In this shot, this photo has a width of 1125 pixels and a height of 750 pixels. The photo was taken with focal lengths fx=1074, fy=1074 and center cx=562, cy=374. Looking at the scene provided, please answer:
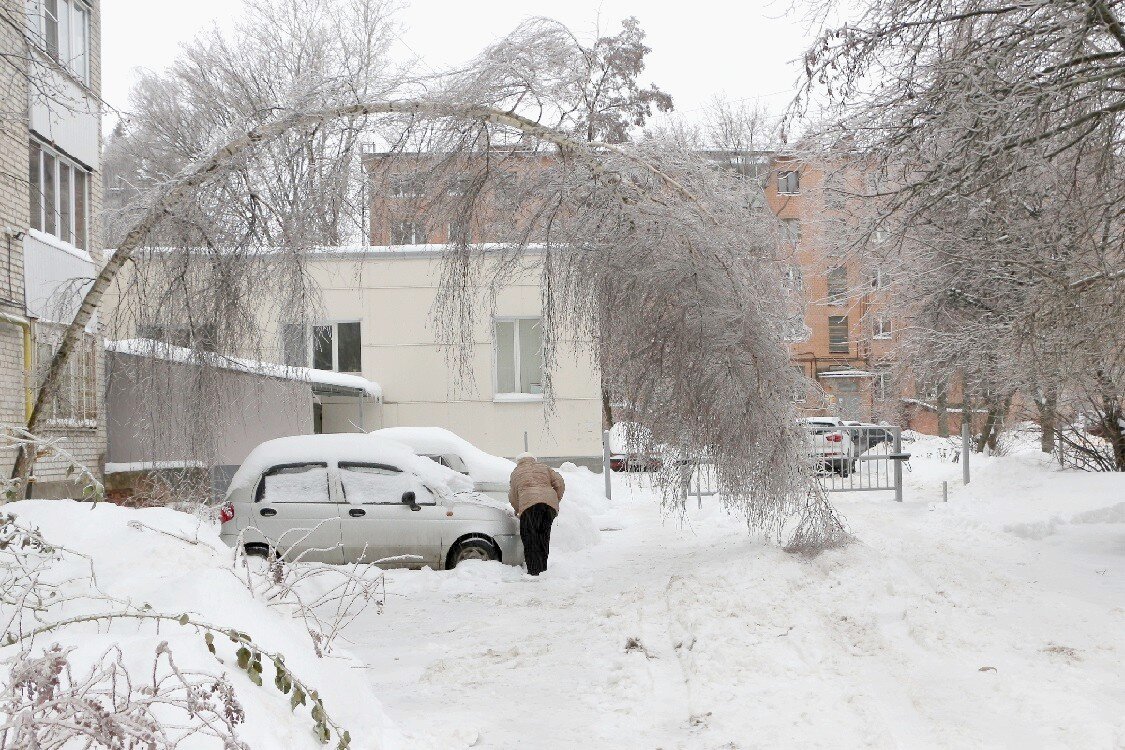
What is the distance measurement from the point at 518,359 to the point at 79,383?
9544 mm

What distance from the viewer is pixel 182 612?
4.91 meters

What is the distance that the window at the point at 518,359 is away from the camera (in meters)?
23.8

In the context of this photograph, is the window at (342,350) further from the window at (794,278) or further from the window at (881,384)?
the window at (881,384)

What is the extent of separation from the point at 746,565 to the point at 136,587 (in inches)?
259

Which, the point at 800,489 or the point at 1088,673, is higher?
the point at 800,489

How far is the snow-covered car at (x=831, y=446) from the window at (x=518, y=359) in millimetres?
7350

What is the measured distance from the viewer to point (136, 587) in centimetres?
534

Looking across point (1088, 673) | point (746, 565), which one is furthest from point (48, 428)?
point (1088, 673)

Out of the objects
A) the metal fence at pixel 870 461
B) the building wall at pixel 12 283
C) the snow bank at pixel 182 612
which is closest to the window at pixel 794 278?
the snow bank at pixel 182 612

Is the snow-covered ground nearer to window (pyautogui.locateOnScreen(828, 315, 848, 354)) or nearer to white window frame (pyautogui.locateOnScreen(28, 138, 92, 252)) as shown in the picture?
white window frame (pyautogui.locateOnScreen(28, 138, 92, 252))

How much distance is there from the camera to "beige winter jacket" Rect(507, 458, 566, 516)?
40.1ft

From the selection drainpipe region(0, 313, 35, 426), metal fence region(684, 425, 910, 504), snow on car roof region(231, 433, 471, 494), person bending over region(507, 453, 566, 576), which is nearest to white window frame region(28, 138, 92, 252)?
drainpipe region(0, 313, 35, 426)

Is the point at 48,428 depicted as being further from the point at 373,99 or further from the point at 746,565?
the point at 746,565

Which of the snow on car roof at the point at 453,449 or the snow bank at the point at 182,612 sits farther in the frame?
the snow on car roof at the point at 453,449
